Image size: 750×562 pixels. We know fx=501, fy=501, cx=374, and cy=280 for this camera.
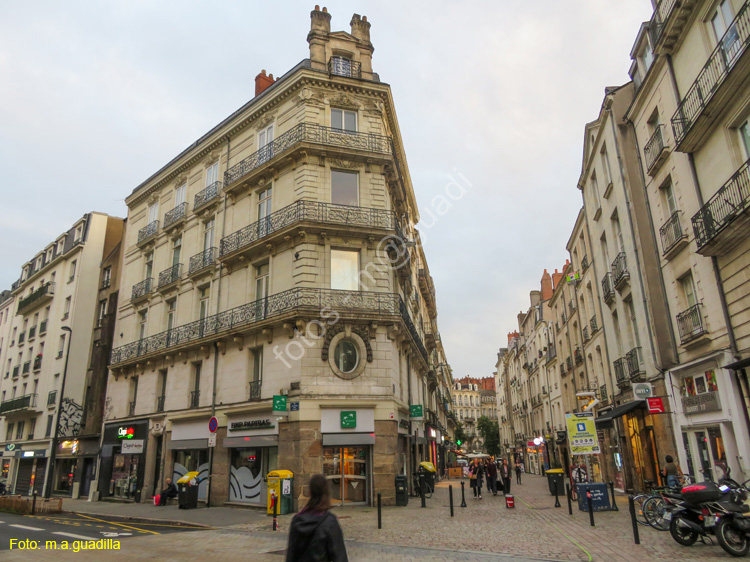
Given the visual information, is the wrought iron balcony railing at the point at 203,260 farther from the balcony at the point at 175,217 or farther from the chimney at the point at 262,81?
the chimney at the point at 262,81

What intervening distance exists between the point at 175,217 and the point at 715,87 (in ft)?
77.5

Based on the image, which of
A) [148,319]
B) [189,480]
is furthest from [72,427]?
[189,480]

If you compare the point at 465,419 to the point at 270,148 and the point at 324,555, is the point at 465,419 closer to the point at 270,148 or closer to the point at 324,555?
the point at 270,148

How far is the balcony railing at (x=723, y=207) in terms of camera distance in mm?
11117

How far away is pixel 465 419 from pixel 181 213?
319ft

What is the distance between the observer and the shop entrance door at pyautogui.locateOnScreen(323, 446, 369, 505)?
17.4 meters

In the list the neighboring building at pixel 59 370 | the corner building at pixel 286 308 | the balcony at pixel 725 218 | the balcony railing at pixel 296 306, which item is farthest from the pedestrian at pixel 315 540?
the neighboring building at pixel 59 370

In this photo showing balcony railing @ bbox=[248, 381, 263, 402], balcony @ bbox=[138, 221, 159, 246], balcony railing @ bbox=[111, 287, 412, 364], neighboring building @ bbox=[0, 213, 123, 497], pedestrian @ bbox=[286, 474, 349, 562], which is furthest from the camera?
neighboring building @ bbox=[0, 213, 123, 497]

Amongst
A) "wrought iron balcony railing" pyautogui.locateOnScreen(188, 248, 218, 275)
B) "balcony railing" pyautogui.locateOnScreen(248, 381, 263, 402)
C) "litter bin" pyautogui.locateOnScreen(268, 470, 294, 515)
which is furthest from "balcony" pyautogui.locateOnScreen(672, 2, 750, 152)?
"wrought iron balcony railing" pyautogui.locateOnScreen(188, 248, 218, 275)

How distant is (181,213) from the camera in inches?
1025

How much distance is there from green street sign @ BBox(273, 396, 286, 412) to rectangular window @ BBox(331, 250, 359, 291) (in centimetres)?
466

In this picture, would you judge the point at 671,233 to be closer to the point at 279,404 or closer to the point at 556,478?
the point at 556,478

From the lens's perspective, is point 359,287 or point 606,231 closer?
point 359,287

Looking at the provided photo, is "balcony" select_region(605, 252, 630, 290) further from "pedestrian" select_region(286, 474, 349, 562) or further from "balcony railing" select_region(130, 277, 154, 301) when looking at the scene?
"balcony railing" select_region(130, 277, 154, 301)
